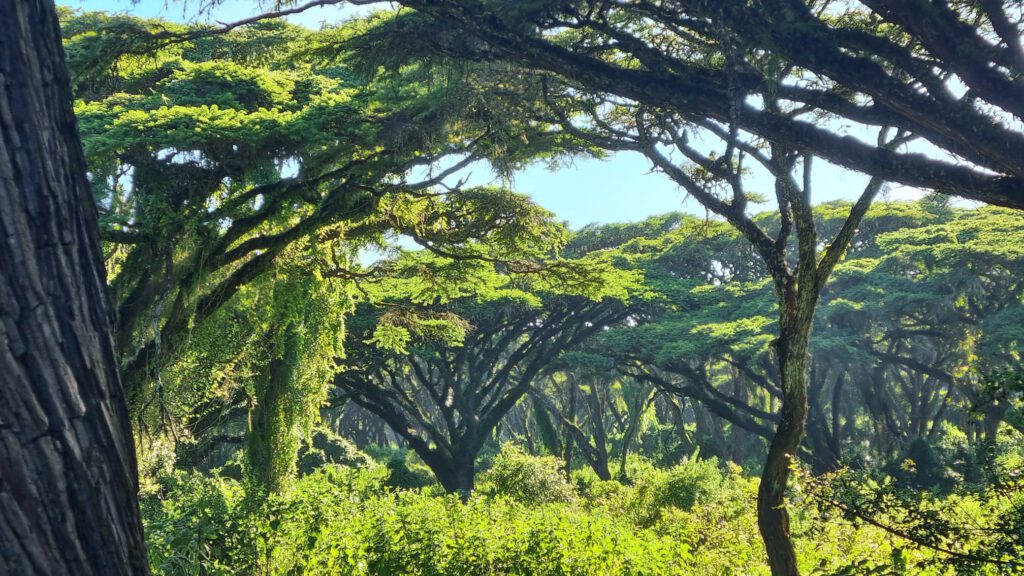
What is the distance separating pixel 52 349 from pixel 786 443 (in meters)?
7.06

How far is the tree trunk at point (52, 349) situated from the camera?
5.26 feet

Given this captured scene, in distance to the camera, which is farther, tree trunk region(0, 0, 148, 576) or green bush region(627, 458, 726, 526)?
green bush region(627, 458, 726, 526)

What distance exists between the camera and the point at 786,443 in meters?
7.36

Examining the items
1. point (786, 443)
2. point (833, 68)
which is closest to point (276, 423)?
point (786, 443)

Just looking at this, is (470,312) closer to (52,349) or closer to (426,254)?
(426,254)

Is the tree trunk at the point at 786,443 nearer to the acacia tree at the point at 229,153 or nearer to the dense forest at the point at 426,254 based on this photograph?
the dense forest at the point at 426,254

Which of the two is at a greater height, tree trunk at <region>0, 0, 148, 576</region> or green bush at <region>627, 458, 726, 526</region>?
tree trunk at <region>0, 0, 148, 576</region>

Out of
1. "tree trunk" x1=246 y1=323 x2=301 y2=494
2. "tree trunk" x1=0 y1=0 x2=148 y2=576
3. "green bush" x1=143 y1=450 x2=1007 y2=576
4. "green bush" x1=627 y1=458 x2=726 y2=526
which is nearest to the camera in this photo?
"tree trunk" x1=0 y1=0 x2=148 y2=576

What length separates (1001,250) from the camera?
17.9 metres

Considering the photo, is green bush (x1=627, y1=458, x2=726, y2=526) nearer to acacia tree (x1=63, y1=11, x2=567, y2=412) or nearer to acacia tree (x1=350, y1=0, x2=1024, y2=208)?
acacia tree (x1=63, y1=11, x2=567, y2=412)

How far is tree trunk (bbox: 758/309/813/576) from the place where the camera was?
7184 mm

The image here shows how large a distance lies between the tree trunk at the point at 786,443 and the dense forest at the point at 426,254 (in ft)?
0.11

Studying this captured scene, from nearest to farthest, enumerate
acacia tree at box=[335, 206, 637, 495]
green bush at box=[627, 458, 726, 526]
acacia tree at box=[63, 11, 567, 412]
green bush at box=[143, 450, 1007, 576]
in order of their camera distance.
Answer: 1. green bush at box=[143, 450, 1007, 576]
2. acacia tree at box=[63, 11, 567, 412]
3. acacia tree at box=[335, 206, 637, 495]
4. green bush at box=[627, 458, 726, 526]

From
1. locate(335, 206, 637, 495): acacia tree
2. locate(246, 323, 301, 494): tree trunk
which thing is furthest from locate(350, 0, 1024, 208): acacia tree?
locate(246, 323, 301, 494): tree trunk
